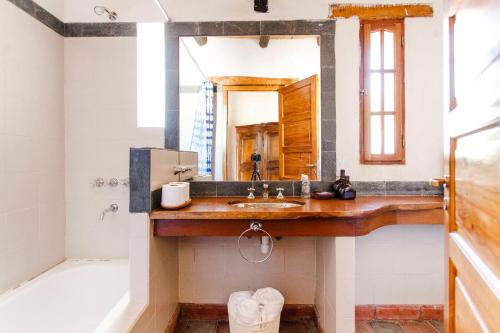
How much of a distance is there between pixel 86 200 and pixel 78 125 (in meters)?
0.54

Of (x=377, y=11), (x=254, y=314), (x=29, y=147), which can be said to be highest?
(x=377, y=11)

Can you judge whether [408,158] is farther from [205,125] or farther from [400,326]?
[205,125]

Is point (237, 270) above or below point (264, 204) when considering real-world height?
below

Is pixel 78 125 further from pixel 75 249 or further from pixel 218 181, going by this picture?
pixel 218 181

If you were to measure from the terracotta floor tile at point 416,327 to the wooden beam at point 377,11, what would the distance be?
2133 millimetres

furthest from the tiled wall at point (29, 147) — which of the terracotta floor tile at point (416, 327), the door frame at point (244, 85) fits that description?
the terracotta floor tile at point (416, 327)

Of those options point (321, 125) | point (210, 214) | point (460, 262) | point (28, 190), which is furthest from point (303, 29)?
point (28, 190)

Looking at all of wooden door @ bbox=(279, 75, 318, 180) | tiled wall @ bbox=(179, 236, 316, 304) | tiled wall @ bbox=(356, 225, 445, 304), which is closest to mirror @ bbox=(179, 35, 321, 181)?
wooden door @ bbox=(279, 75, 318, 180)

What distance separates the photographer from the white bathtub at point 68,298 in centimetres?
150

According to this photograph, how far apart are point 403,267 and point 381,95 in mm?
1236

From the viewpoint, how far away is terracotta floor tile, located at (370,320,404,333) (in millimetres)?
1875

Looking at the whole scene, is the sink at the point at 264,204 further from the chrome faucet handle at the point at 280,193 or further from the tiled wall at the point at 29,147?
the tiled wall at the point at 29,147

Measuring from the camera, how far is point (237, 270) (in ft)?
6.72

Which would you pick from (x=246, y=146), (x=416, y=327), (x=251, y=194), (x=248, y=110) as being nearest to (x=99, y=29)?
(x=248, y=110)
